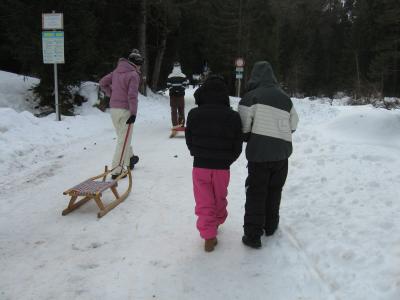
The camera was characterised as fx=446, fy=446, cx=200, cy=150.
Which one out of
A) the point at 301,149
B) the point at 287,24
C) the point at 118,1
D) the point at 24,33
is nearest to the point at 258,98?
the point at 301,149

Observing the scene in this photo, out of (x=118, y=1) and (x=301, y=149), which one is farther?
(x=118, y=1)

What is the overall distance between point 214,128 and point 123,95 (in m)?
3.57

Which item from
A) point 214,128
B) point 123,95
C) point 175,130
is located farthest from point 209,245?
point 175,130

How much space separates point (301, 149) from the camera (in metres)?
9.21

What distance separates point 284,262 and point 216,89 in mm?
2031

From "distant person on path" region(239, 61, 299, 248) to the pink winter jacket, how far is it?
3.20 metres

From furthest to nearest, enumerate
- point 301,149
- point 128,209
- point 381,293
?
1. point 301,149
2. point 128,209
3. point 381,293

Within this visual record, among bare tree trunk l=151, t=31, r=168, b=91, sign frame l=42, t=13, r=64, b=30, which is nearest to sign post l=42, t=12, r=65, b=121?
sign frame l=42, t=13, r=64, b=30

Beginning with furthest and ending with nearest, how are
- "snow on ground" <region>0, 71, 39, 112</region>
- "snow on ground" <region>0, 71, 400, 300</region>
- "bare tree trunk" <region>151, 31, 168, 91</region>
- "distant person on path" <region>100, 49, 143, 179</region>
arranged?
"bare tree trunk" <region>151, 31, 168, 91</region> → "snow on ground" <region>0, 71, 39, 112</region> → "distant person on path" <region>100, 49, 143, 179</region> → "snow on ground" <region>0, 71, 400, 300</region>

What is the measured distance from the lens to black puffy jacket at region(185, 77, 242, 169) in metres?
4.92

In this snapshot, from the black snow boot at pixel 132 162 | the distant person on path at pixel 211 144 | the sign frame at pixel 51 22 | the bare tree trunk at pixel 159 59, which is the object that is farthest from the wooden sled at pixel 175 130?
the bare tree trunk at pixel 159 59

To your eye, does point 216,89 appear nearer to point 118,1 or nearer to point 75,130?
point 75,130

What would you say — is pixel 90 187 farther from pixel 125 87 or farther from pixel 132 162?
pixel 132 162

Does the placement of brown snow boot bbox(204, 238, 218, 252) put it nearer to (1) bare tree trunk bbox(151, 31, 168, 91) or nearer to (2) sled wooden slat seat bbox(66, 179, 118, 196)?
(2) sled wooden slat seat bbox(66, 179, 118, 196)
